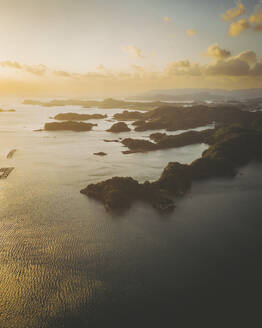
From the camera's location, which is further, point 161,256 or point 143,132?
point 143,132

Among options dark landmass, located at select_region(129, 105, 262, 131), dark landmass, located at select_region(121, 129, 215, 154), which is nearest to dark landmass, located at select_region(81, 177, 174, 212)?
dark landmass, located at select_region(121, 129, 215, 154)

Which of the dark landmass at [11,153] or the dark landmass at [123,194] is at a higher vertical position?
the dark landmass at [11,153]

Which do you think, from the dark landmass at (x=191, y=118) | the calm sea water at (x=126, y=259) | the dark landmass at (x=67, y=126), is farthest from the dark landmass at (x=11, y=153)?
the dark landmass at (x=191, y=118)

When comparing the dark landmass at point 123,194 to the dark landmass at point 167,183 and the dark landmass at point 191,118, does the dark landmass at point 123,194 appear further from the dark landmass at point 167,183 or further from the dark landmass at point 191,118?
the dark landmass at point 191,118

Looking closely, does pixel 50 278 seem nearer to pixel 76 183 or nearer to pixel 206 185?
pixel 76 183

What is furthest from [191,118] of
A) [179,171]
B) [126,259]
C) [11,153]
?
[126,259]

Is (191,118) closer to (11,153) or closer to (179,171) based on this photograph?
(11,153)

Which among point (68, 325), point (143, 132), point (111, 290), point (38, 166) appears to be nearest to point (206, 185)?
point (111, 290)

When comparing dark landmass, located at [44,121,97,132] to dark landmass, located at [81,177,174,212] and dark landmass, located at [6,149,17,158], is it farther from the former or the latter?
dark landmass, located at [81,177,174,212]
